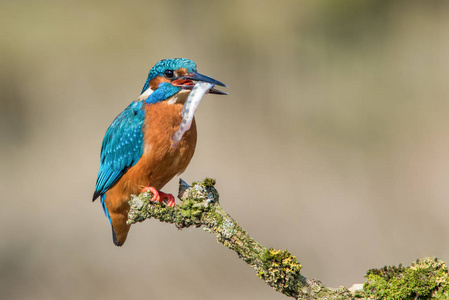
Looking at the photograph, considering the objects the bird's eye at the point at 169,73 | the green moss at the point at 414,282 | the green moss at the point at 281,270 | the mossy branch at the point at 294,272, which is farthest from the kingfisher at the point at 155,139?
the green moss at the point at 414,282

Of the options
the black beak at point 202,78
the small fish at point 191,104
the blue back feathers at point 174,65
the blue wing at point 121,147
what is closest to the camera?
the small fish at point 191,104

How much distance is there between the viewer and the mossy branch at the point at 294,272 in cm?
244

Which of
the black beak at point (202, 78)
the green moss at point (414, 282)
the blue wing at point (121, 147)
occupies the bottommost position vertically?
the green moss at point (414, 282)

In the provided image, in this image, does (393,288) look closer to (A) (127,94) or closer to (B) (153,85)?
(B) (153,85)

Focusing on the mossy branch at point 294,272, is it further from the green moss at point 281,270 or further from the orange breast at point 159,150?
the orange breast at point 159,150

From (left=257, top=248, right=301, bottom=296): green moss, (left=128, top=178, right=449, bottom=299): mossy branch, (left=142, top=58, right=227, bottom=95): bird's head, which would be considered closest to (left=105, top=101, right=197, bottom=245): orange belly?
(left=142, top=58, right=227, bottom=95): bird's head

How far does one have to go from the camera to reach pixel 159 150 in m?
3.21

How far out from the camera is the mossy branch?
244cm

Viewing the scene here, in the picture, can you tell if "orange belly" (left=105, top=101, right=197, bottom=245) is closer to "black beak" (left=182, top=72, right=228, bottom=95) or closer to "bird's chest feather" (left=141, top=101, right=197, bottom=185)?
"bird's chest feather" (left=141, top=101, right=197, bottom=185)

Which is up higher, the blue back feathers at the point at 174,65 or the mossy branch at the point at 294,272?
the blue back feathers at the point at 174,65

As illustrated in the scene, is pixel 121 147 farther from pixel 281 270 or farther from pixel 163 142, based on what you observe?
pixel 281 270

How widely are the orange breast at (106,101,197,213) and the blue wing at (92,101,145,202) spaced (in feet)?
0.15

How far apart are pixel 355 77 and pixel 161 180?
622 cm

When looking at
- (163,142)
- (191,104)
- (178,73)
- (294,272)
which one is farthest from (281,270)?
A: (178,73)
